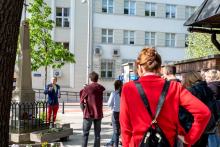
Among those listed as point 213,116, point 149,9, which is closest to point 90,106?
point 213,116

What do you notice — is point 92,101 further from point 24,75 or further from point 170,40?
point 170,40

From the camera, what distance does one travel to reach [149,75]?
252 centimetres

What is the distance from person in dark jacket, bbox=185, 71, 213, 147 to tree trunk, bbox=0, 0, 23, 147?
246cm

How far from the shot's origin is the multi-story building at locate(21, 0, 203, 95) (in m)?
27.0

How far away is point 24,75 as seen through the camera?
7.76m

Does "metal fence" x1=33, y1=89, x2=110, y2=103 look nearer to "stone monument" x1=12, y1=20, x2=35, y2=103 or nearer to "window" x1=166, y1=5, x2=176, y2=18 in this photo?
"window" x1=166, y1=5, x2=176, y2=18

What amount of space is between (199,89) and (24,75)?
5553 mm

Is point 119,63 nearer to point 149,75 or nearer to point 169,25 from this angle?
point 169,25

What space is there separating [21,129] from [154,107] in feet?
17.9

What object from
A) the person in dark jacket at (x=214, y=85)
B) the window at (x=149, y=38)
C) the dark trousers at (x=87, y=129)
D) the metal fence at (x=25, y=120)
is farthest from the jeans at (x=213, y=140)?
the window at (x=149, y=38)

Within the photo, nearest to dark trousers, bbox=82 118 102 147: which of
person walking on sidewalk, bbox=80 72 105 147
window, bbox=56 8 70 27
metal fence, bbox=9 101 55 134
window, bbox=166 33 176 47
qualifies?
person walking on sidewalk, bbox=80 72 105 147

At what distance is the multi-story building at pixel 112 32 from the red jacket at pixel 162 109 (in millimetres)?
24527

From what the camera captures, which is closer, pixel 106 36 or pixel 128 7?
pixel 106 36

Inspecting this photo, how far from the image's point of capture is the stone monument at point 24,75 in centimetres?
760
